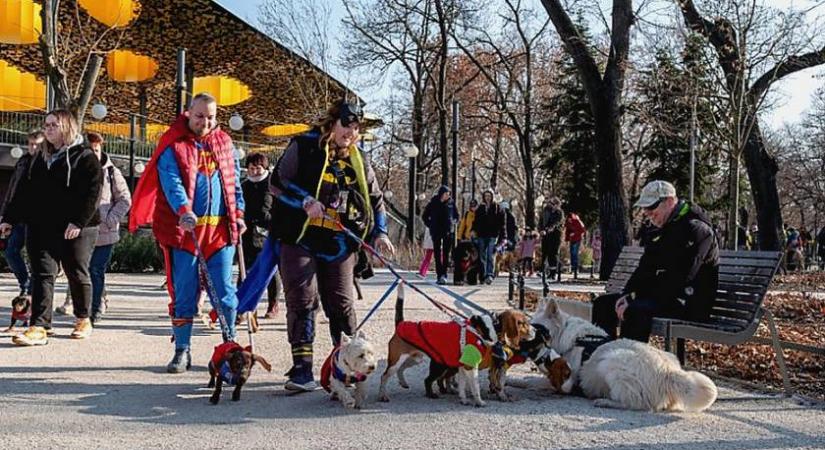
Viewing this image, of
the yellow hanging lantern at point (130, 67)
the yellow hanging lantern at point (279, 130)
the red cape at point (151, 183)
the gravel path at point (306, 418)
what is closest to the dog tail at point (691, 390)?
the gravel path at point (306, 418)

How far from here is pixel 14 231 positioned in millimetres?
9055

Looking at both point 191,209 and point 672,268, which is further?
point 672,268

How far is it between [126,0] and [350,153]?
58.6ft

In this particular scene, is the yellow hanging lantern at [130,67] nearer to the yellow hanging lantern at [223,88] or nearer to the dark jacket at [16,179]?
the yellow hanging lantern at [223,88]

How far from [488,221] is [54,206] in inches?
388

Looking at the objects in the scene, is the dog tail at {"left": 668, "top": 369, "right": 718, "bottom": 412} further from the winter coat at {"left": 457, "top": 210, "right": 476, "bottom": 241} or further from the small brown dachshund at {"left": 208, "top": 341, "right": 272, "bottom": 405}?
the winter coat at {"left": 457, "top": 210, "right": 476, "bottom": 241}

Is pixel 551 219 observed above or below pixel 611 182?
below

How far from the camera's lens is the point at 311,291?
5543 millimetres

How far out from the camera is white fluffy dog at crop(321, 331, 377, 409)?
495 centimetres

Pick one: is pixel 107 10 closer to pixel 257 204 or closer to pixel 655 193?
pixel 257 204

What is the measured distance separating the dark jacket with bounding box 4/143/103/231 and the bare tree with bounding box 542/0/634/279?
1069cm

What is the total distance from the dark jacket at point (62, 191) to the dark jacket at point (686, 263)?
180 inches

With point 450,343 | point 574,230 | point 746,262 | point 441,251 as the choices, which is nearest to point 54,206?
point 450,343

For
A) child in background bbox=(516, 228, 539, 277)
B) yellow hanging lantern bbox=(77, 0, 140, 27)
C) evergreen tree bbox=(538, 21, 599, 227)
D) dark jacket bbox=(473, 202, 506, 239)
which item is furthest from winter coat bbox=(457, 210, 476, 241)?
evergreen tree bbox=(538, 21, 599, 227)
